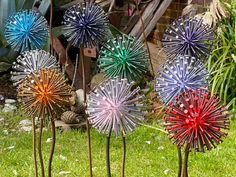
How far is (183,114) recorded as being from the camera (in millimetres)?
1512

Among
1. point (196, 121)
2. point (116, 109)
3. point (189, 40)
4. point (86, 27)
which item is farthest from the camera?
point (86, 27)

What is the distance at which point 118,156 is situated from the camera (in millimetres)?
3945

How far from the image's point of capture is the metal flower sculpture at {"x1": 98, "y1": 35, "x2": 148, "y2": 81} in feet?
6.54

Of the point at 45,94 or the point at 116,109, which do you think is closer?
the point at 116,109

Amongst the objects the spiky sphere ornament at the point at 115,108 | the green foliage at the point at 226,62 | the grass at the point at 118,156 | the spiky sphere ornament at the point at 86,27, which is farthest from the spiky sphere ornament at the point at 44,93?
the green foliage at the point at 226,62

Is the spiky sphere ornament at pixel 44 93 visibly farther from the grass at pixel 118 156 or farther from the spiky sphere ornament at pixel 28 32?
the grass at pixel 118 156

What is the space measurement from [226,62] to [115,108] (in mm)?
3830

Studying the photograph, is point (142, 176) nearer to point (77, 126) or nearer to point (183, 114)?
point (77, 126)

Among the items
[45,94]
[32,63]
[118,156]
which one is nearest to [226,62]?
[118,156]

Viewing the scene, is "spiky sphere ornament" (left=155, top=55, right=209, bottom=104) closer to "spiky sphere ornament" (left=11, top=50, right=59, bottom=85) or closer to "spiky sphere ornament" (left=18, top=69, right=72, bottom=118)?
"spiky sphere ornament" (left=18, top=69, right=72, bottom=118)

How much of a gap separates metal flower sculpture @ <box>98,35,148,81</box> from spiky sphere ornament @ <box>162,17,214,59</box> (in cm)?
13

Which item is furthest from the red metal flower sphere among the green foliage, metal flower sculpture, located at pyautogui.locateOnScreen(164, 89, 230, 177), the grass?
the green foliage

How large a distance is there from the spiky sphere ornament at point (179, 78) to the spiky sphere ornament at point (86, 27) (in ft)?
1.42

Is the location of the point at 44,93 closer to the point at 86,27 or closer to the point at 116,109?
the point at 116,109
